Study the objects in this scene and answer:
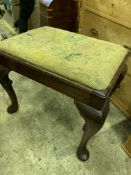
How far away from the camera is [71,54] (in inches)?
32.4

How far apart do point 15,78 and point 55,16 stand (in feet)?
1.91

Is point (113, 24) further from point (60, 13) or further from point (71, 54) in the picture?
point (60, 13)

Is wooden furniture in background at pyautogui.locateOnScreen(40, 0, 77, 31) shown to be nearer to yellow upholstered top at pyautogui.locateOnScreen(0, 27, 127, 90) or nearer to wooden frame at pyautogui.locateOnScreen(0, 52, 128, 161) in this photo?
yellow upholstered top at pyautogui.locateOnScreen(0, 27, 127, 90)

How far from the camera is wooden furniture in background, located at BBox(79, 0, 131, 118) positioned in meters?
1.02

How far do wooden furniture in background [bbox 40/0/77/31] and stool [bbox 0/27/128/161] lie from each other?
64cm

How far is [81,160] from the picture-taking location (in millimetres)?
1017

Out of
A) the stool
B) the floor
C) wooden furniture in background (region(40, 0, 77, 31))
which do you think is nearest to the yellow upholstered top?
the stool

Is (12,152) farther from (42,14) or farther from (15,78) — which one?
(42,14)

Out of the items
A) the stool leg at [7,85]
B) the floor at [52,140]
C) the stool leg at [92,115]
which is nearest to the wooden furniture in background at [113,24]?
the floor at [52,140]

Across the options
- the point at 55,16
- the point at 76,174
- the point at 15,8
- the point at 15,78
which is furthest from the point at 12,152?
the point at 15,8

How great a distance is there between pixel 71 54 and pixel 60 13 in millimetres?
894

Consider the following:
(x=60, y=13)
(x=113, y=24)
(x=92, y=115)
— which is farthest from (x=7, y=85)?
(x=60, y=13)

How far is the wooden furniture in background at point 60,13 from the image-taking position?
1.53m

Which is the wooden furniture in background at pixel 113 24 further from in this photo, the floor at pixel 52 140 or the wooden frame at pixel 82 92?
the wooden frame at pixel 82 92
